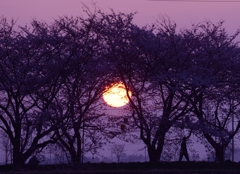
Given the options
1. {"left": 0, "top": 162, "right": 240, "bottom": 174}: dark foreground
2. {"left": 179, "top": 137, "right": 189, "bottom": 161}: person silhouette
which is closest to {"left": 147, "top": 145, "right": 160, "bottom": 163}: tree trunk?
{"left": 179, "top": 137, "right": 189, "bottom": 161}: person silhouette

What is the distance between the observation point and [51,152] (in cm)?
3272

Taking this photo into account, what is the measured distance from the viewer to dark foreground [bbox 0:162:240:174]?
2277 cm

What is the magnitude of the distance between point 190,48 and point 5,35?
9.01 meters

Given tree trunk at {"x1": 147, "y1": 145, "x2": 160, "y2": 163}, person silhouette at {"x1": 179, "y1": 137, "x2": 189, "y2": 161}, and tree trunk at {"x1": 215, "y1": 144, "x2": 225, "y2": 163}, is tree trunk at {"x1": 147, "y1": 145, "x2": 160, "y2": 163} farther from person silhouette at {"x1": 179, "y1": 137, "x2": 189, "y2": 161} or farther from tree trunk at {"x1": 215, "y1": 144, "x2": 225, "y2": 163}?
tree trunk at {"x1": 215, "y1": 144, "x2": 225, "y2": 163}

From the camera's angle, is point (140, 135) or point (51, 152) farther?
point (51, 152)

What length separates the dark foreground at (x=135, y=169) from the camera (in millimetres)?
22766

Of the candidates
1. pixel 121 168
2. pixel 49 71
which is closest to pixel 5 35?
pixel 49 71

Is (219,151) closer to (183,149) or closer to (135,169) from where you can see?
(183,149)

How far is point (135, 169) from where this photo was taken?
24.4 meters

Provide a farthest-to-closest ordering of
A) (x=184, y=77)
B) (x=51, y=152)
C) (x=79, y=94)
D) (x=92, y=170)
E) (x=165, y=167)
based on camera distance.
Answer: (x=51, y=152)
(x=79, y=94)
(x=184, y=77)
(x=165, y=167)
(x=92, y=170)

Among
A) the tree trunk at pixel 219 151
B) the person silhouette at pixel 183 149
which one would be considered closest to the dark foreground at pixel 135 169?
the person silhouette at pixel 183 149

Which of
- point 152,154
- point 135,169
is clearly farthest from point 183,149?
point 135,169

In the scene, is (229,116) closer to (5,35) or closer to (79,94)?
(79,94)

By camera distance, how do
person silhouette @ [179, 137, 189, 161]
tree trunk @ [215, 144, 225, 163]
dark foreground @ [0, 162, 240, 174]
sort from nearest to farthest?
dark foreground @ [0, 162, 240, 174] < person silhouette @ [179, 137, 189, 161] < tree trunk @ [215, 144, 225, 163]
